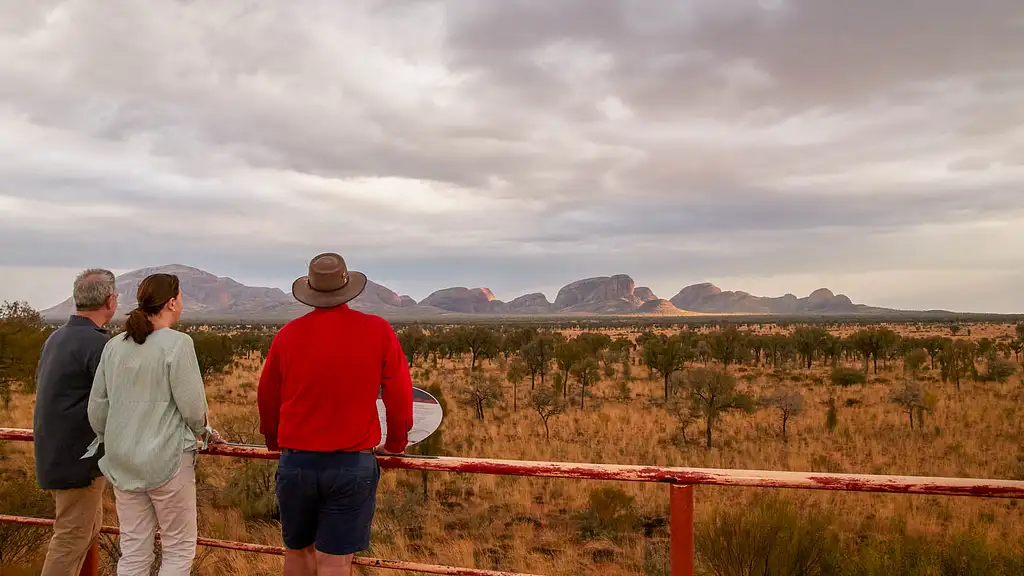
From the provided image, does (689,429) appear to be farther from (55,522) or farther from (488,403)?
(55,522)

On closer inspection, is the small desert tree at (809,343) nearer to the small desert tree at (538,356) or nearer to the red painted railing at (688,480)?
the small desert tree at (538,356)

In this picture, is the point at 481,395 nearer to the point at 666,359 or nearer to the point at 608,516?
the point at 666,359

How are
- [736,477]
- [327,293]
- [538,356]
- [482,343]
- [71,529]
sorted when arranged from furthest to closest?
1. [482,343]
2. [538,356]
3. [71,529]
4. [327,293]
5. [736,477]

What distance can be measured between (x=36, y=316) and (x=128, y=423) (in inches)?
1482

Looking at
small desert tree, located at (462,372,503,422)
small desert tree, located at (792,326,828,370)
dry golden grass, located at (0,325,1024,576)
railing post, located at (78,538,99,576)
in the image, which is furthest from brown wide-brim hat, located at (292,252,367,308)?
small desert tree, located at (792,326,828,370)

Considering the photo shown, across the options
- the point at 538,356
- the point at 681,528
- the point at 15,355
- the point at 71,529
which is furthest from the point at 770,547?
the point at 538,356

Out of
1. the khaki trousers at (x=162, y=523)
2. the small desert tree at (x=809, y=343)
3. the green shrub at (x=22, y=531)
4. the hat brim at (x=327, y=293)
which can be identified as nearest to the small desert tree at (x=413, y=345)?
the small desert tree at (x=809, y=343)

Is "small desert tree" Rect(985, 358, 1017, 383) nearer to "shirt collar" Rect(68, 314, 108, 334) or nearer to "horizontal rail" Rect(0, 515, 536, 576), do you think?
"horizontal rail" Rect(0, 515, 536, 576)

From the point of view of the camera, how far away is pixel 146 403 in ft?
9.68

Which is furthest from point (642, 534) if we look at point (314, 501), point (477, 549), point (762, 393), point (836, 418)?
point (762, 393)

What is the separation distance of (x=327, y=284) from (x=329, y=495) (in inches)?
39.8

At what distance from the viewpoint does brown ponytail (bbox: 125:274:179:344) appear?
2926 mm

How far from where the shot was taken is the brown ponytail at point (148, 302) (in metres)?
2.93

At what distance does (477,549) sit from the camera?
9.71 m
